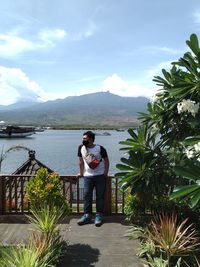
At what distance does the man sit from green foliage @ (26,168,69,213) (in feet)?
2.63

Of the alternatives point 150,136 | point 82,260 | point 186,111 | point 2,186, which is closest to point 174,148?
point 150,136

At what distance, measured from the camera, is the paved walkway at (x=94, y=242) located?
5969 millimetres

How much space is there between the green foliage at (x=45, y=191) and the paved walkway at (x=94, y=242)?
2.00 feet

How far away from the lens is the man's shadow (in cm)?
587

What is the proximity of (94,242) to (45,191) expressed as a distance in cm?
112

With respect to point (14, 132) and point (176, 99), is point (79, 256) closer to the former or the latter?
point (176, 99)

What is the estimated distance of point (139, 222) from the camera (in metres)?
7.21

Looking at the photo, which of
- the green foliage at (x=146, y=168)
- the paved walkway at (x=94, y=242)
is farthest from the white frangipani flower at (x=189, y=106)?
the paved walkway at (x=94, y=242)

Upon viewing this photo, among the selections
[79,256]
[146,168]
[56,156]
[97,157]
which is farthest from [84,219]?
[56,156]

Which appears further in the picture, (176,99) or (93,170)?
(93,170)

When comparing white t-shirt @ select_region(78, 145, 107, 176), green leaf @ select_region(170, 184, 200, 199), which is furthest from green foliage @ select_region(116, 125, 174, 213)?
green leaf @ select_region(170, 184, 200, 199)

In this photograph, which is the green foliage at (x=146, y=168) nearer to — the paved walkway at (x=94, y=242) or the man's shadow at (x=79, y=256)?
the paved walkway at (x=94, y=242)

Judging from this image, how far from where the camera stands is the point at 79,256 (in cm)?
617

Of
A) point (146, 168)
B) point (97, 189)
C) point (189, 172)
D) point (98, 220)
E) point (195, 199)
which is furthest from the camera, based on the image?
point (97, 189)
